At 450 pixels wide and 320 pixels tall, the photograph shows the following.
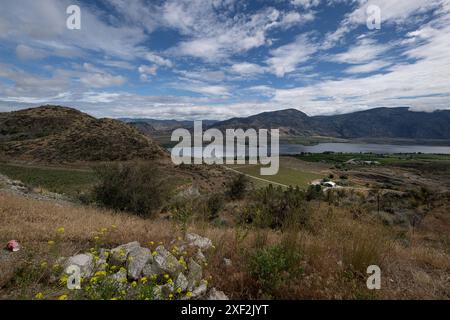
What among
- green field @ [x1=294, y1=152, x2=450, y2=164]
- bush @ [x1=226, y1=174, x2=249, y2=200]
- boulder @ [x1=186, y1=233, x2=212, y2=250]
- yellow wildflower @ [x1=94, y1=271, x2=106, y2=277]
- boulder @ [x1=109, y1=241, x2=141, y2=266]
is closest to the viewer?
yellow wildflower @ [x1=94, y1=271, x2=106, y2=277]

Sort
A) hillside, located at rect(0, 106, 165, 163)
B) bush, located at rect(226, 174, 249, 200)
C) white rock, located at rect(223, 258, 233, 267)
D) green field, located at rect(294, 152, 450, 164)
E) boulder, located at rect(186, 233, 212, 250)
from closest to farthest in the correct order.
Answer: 1. white rock, located at rect(223, 258, 233, 267)
2. boulder, located at rect(186, 233, 212, 250)
3. bush, located at rect(226, 174, 249, 200)
4. hillside, located at rect(0, 106, 165, 163)
5. green field, located at rect(294, 152, 450, 164)

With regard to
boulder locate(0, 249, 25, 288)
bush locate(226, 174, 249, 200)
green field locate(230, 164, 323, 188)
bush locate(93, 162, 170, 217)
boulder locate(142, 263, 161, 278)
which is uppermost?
boulder locate(0, 249, 25, 288)

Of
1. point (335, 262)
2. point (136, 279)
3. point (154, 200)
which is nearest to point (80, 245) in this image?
point (136, 279)

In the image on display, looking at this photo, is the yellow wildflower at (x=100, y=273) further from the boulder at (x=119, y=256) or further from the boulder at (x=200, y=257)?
the boulder at (x=200, y=257)

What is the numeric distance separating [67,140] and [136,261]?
67.9 metres

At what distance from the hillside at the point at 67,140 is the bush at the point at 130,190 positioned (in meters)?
42.9

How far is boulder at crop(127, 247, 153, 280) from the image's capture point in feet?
10.3

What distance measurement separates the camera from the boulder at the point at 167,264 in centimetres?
319

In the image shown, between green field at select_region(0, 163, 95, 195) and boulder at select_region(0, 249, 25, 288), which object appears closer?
boulder at select_region(0, 249, 25, 288)

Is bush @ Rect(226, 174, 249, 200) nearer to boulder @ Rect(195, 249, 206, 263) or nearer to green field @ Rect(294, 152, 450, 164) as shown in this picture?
boulder @ Rect(195, 249, 206, 263)

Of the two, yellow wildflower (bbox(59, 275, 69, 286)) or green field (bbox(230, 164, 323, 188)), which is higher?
yellow wildflower (bbox(59, 275, 69, 286))

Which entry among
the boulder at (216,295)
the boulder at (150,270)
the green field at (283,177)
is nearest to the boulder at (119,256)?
the boulder at (150,270)

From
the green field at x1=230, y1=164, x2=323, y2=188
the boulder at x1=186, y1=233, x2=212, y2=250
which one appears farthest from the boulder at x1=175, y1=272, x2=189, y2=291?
the green field at x1=230, y1=164, x2=323, y2=188

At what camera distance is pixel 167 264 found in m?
3.26
